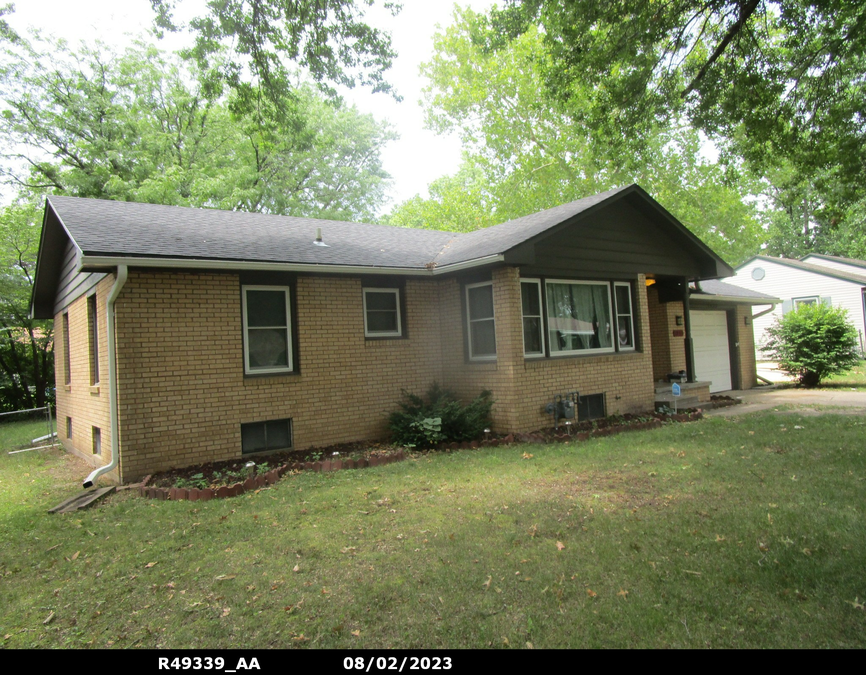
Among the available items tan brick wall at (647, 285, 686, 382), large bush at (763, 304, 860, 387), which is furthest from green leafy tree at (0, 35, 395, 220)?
large bush at (763, 304, 860, 387)

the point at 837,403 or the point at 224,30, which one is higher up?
the point at 224,30

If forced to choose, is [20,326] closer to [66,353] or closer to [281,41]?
[66,353]

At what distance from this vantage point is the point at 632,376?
11805 millimetres

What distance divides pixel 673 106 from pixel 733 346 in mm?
9753

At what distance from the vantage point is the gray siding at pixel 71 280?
937 centimetres

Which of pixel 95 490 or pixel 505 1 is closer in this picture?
pixel 95 490

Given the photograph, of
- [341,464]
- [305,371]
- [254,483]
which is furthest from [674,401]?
[254,483]

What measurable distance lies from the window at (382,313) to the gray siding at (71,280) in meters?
4.43

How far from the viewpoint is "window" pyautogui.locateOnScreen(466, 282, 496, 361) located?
10281 mm

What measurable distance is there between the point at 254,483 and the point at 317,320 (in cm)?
335

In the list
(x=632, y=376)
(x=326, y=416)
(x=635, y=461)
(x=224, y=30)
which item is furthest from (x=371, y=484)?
(x=224, y=30)

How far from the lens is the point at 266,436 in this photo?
9023 mm

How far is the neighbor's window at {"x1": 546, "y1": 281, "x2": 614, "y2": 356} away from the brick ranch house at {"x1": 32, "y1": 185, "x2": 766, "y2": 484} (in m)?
0.04

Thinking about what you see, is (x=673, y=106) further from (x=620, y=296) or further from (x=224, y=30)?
(x=224, y=30)
